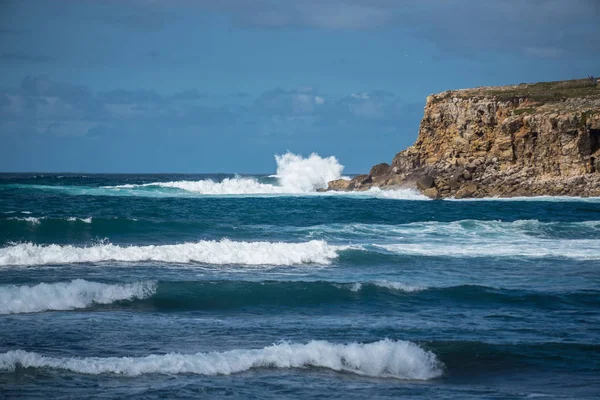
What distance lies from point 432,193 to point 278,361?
40.5m

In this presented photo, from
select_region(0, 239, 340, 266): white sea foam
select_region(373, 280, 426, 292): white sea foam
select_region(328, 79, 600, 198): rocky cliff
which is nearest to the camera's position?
select_region(373, 280, 426, 292): white sea foam

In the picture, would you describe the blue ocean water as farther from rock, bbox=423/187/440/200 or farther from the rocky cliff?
rock, bbox=423/187/440/200

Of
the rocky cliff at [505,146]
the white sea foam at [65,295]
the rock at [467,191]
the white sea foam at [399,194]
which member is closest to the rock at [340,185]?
the rocky cliff at [505,146]

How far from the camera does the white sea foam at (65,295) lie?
1342cm

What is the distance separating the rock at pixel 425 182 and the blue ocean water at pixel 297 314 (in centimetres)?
2240

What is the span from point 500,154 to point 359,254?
100.0 feet

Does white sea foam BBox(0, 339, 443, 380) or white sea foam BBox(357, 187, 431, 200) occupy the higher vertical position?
white sea foam BBox(357, 187, 431, 200)

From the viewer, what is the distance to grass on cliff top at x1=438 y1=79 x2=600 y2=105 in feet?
174

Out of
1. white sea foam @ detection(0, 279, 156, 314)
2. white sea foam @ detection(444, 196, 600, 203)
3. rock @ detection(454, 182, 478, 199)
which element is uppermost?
rock @ detection(454, 182, 478, 199)

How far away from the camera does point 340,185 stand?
6153 cm

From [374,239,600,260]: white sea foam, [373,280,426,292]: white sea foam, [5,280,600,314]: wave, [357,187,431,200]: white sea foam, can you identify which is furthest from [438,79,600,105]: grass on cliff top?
[5,280,600,314]: wave

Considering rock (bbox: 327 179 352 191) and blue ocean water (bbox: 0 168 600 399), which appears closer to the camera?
blue ocean water (bbox: 0 168 600 399)

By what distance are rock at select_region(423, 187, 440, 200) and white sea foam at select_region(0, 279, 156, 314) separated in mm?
36177

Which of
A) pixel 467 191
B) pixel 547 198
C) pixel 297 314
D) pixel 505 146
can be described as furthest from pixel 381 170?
pixel 297 314
